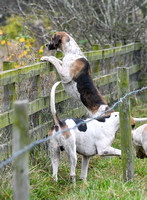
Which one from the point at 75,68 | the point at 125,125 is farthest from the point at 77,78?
the point at 125,125

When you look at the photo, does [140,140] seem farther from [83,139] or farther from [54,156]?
[54,156]

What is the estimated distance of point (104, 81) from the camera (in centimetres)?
838

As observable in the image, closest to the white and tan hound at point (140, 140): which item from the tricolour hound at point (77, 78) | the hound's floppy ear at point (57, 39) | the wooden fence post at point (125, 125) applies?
the wooden fence post at point (125, 125)

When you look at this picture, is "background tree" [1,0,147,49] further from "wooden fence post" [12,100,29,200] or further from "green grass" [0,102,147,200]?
"wooden fence post" [12,100,29,200]

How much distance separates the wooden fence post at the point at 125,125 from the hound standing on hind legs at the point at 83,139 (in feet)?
1.34

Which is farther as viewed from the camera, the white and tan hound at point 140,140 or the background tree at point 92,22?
the background tree at point 92,22

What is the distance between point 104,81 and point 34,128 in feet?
10.5

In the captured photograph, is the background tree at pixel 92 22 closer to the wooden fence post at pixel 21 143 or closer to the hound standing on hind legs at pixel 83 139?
the hound standing on hind legs at pixel 83 139

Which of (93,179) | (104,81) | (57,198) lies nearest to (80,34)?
(104,81)

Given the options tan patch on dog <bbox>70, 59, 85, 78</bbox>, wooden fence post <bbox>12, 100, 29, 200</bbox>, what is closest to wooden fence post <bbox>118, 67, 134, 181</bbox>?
tan patch on dog <bbox>70, 59, 85, 78</bbox>

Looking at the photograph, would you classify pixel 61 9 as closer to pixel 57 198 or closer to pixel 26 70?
pixel 26 70

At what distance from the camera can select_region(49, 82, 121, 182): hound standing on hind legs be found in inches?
192

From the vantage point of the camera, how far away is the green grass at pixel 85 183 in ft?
14.1

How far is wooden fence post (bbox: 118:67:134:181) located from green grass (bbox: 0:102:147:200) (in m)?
0.17
